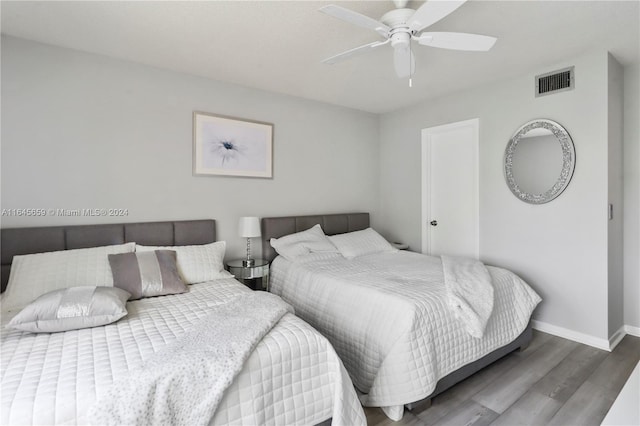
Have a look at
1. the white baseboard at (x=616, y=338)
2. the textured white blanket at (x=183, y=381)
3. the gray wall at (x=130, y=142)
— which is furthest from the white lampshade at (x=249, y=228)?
the white baseboard at (x=616, y=338)

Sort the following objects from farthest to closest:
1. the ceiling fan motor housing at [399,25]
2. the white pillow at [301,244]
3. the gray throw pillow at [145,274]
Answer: the white pillow at [301,244] < the gray throw pillow at [145,274] < the ceiling fan motor housing at [399,25]

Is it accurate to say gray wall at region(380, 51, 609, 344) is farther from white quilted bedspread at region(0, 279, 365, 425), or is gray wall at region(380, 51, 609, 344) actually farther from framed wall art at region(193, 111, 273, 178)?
white quilted bedspread at region(0, 279, 365, 425)

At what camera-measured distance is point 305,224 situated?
3.81m

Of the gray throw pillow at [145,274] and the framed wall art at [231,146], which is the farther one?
the framed wall art at [231,146]

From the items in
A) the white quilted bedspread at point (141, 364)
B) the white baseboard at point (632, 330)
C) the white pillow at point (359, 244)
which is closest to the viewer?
the white quilted bedspread at point (141, 364)

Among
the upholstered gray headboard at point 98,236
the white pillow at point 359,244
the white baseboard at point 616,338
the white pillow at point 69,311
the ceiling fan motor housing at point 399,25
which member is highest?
the ceiling fan motor housing at point 399,25

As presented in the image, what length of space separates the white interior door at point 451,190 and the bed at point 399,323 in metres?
1.00

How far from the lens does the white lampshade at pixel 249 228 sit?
10.5ft

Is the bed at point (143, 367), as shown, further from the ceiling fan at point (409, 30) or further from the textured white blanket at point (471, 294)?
the ceiling fan at point (409, 30)

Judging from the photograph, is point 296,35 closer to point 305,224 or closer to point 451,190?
point 305,224

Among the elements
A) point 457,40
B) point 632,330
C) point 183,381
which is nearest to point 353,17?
point 457,40

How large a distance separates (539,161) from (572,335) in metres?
1.60

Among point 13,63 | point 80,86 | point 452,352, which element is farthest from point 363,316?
point 13,63

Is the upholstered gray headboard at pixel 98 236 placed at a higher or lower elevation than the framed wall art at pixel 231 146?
lower
